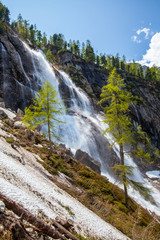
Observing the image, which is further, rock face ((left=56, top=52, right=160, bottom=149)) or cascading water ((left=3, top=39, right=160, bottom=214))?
rock face ((left=56, top=52, right=160, bottom=149))

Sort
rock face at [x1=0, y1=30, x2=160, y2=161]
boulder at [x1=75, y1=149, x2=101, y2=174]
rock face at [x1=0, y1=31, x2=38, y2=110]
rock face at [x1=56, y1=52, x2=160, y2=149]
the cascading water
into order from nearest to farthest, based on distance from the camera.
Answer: boulder at [x1=75, y1=149, x2=101, y2=174] < the cascading water < rock face at [x1=0, y1=31, x2=38, y2=110] < rock face at [x1=0, y1=30, x2=160, y2=161] < rock face at [x1=56, y1=52, x2=160, y2=149]

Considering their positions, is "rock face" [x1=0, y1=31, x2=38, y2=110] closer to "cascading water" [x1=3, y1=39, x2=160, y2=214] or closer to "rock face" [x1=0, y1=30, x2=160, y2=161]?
"rock face" [x1=0, y1=30, x2=160, y2=161]

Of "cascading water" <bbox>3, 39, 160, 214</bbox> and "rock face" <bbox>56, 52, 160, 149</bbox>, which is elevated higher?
"rock face" <bbox>56, 52, 160, 149</bbox>

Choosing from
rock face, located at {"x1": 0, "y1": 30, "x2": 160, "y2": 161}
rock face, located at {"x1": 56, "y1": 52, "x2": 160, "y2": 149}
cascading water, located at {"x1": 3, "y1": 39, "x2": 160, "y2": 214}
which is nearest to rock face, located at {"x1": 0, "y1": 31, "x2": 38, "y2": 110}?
rock face, located at {"x1": 0, "y1": 30, "x2": 160, "y2": 161}

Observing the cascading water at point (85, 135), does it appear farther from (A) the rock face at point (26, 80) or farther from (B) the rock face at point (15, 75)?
(B) the rock face at point (15, 75)

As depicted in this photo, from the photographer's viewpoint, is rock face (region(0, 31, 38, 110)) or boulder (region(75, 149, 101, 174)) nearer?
boulder (region(75, 149, 101, 174))

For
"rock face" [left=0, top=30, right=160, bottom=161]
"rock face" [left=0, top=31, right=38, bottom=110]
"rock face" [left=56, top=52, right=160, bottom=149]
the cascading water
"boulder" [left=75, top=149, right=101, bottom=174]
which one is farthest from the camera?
"rock face" [left=56, top=52, right=160, bottom=149]

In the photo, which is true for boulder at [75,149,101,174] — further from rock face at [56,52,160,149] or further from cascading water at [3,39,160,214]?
rock face at [56,52,160,149]

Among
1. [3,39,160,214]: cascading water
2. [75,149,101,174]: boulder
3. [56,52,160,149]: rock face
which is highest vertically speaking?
[56,52,160,149]: rock face

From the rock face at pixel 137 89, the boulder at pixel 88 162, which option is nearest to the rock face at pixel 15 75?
the boulder at pixel 88 162

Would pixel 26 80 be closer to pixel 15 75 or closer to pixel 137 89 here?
pixel 15 75

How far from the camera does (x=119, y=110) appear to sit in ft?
39.8

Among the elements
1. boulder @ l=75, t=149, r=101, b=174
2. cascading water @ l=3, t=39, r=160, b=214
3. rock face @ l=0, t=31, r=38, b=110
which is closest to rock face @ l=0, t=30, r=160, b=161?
rock face @ l=0, t=31, r=38, b=110

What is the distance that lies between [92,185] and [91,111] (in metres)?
29.2
